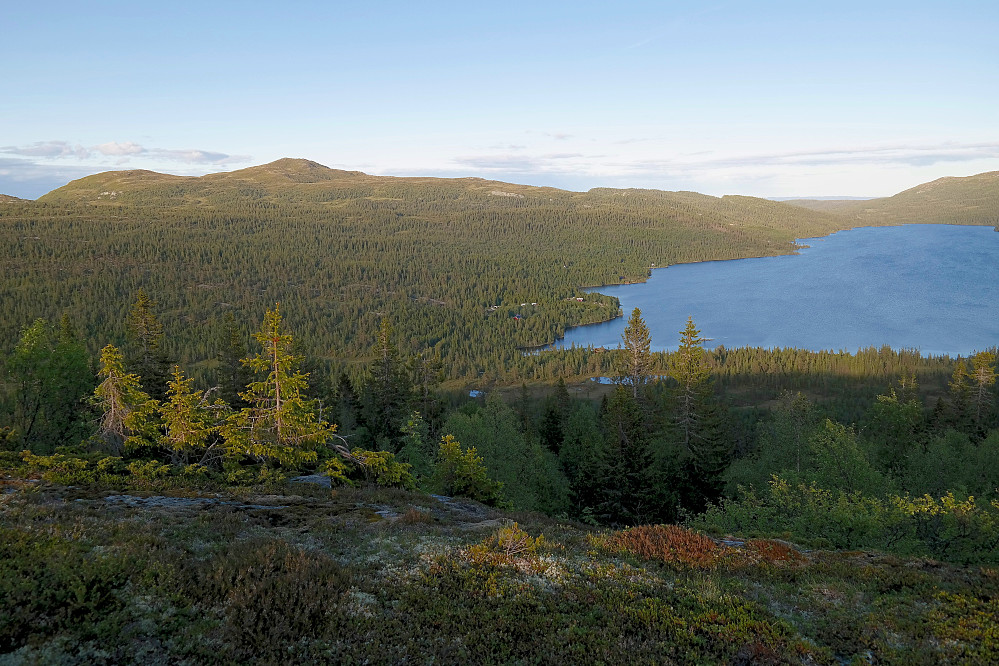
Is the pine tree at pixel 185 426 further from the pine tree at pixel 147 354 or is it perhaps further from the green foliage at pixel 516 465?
the green foliage at pixel 516 465

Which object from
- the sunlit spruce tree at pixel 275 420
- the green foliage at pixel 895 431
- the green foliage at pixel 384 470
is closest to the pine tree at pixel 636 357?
the green foliage at pixel 895 431

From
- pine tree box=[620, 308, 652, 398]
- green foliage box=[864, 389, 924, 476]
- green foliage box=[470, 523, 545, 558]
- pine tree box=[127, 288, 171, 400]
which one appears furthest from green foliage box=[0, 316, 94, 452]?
green foliage box=[864, 389, 924, 476]

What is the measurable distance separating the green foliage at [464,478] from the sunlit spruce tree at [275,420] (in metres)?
6.80

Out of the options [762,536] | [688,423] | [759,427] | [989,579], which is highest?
[989,579]

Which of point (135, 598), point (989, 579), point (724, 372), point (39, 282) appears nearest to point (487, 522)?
point (135, 598)

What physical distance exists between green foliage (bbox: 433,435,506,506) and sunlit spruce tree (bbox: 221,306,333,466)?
6799 millimetres

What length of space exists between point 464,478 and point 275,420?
32.6 ft

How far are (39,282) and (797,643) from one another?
849 feet

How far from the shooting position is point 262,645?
889 cm

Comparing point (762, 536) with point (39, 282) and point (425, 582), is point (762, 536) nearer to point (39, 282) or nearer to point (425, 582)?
point (425, 582)

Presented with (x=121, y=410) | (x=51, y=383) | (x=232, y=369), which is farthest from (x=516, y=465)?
(x=51, y=383)

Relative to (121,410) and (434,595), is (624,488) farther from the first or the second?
(121,410)

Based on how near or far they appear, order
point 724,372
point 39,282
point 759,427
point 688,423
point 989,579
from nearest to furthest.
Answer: point 989,579 < point 688,423 < point 759,427 < point 724,372 < point 39,282

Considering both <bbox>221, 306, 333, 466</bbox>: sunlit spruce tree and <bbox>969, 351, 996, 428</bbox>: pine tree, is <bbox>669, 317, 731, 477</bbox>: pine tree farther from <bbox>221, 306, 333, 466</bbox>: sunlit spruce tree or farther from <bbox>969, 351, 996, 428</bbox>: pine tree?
<bbox>969, 351, 996, 428</bbox>: pine tree
